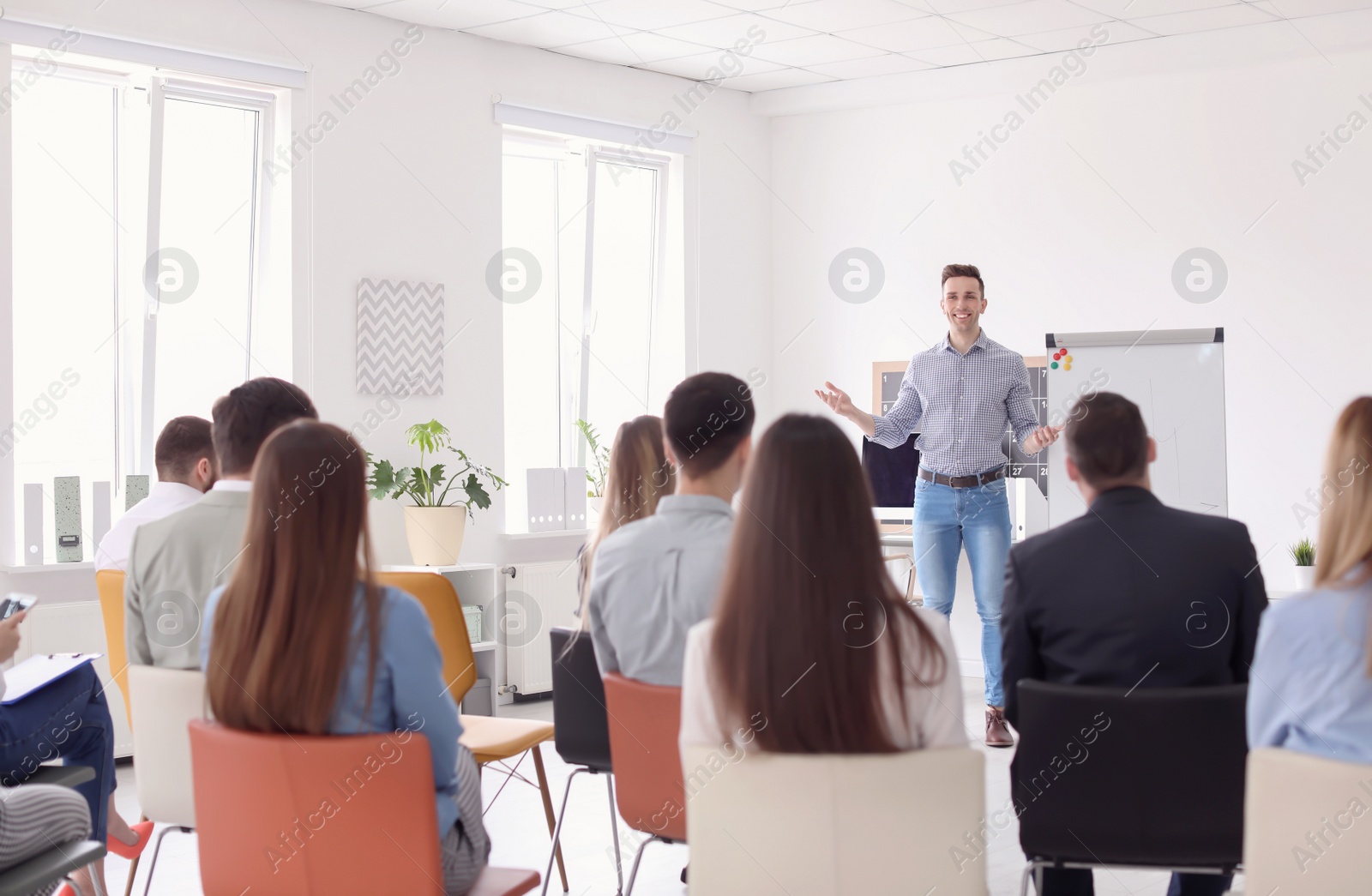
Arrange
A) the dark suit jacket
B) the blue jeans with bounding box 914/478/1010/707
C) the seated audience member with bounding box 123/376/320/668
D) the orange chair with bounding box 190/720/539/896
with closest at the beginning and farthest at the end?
1. the orange chair with bounding box 190/720/539/896
2. the dark suit jacket
3. the seated audience member with bounding box 123/376/320/668
4. the blue jeans with bounding box 914/478/1010/707

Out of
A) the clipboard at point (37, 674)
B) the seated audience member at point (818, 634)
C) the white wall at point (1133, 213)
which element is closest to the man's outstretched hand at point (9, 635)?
the clipboard at point (37, 674)

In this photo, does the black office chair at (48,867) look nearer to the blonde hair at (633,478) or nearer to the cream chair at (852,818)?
the cream chair at (852,818)

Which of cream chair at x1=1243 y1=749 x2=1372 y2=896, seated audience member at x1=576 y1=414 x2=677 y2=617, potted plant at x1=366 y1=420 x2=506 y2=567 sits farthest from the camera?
potted plant at x1=366 y1=420 x2=506 y2=567

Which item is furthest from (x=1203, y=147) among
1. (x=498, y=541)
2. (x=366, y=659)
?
(x=366, y=659)

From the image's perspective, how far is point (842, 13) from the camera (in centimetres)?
573

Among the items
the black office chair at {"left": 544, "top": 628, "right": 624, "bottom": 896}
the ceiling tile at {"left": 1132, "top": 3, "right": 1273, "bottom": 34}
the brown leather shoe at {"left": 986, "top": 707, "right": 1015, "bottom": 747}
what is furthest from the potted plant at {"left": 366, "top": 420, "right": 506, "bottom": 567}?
the ceiling tile at {"left": 1132, "top": 3, "right": 1273, "bottom": 34}

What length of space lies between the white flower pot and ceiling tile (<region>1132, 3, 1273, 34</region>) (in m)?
3.85

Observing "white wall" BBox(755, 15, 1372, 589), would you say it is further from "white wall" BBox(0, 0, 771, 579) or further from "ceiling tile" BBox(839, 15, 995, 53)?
"white wall" BBox(0, 0, 771, 579)

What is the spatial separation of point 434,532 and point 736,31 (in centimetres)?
278

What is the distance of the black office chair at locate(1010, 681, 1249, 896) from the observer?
209 cm

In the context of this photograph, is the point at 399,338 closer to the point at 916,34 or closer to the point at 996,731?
the point at 916,34

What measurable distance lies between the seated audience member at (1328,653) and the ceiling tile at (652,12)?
4.32 metres

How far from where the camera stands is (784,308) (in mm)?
7512

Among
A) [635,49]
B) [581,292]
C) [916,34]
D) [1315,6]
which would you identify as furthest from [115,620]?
[1315,6]
